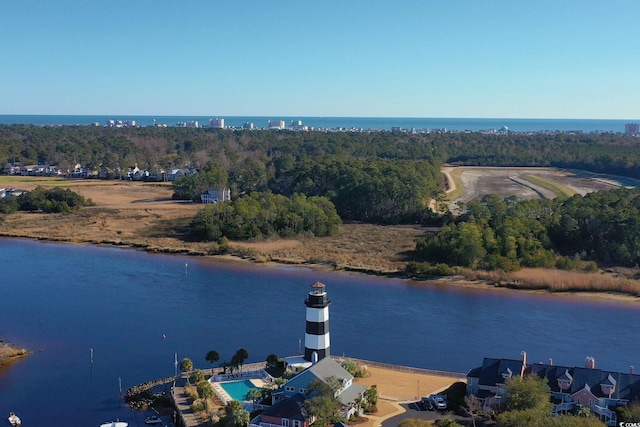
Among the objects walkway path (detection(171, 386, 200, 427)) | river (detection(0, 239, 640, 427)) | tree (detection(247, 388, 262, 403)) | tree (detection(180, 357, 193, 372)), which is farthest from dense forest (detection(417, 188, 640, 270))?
walkway path (detection(171, 386, 200, 427))

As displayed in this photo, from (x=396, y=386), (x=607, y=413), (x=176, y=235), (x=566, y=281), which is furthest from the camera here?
(x=176, y=235)

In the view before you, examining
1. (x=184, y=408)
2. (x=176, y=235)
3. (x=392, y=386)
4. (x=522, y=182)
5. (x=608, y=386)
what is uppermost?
(x=522, y=182)

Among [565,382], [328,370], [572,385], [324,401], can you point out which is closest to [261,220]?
[328,370]

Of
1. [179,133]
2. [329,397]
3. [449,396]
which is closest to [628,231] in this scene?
[449,396]

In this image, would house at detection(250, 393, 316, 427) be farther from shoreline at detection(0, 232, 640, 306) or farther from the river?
shoreline at detection(0, 232, 640, 306)

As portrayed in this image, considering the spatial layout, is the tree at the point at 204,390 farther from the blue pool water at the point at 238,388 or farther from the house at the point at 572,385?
the house at the point at 572,385

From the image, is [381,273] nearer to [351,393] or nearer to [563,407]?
[351,393]
